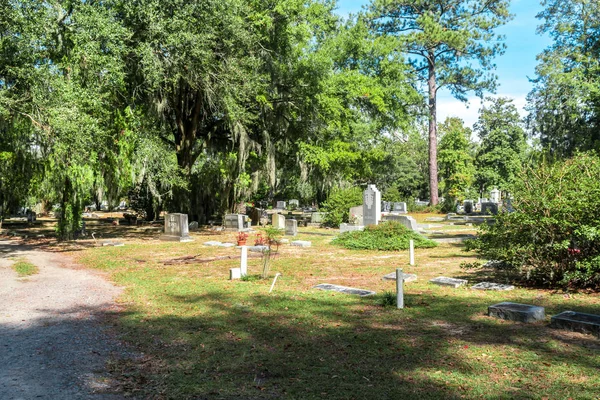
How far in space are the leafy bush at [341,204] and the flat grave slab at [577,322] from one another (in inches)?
765

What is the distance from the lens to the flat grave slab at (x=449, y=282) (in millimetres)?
10164

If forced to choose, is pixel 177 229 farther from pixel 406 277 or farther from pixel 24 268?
pixel 406 277

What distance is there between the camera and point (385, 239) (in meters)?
17.3

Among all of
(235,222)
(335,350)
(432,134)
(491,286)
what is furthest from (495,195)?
(335,350)

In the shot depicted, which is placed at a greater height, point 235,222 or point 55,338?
point 235,222

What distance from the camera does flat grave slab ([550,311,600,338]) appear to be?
6445 millimetres

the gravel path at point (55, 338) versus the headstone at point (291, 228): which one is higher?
the headstone at point (291, 228)

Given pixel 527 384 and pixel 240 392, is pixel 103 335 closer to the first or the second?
pixel 240 392

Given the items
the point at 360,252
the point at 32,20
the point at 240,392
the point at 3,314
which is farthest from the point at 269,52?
the point at 240,392

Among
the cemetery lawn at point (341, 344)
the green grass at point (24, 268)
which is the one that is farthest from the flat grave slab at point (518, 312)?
the green grass at point (24, 268)

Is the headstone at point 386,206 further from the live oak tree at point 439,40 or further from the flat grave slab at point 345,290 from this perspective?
the flat grave slab at point 345,290

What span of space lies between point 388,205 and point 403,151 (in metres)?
23.8

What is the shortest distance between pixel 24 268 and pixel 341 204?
16.7 meters

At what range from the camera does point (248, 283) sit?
10.7 m
